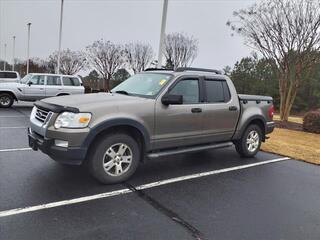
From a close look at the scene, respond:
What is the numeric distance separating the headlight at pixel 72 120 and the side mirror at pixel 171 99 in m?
1.39

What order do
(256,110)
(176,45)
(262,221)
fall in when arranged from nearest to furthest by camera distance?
(262,221)
(256,110)
(176,45)

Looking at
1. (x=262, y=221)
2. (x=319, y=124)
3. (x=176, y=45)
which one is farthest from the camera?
(x=176, y=45)

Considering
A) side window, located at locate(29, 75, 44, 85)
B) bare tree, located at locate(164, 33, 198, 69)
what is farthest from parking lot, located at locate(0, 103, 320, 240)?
bare tree, located at locate(164, 33, 198, 69)

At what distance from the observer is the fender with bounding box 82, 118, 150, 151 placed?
469 cm

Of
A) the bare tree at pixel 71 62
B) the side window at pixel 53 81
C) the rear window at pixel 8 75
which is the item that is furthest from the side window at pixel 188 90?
the bare tree at pixel 71 62

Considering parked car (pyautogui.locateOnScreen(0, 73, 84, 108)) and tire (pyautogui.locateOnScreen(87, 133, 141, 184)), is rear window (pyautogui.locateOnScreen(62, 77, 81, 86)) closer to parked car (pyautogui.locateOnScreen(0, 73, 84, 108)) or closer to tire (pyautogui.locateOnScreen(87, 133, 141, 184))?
parked car (pyautogui.locateOnScreen(0, 73, 84, 108))

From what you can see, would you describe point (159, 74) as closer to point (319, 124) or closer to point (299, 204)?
point (299, 204)

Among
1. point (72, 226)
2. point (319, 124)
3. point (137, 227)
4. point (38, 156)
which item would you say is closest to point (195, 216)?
point (137, 227)

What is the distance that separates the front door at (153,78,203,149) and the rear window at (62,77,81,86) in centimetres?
1262

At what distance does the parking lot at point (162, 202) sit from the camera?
3.60 metres

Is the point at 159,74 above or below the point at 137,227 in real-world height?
above

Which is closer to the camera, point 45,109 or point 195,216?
point 195,216

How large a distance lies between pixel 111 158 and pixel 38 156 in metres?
2.12

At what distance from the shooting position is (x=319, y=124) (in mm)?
12742
